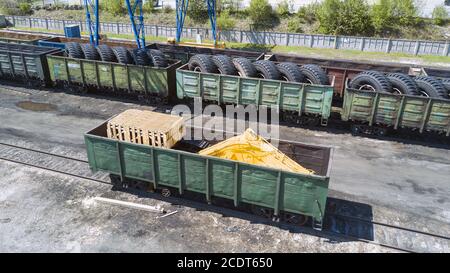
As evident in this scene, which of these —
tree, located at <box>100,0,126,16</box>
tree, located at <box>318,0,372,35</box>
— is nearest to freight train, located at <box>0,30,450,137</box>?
tree, located at <box>318,0,372,35</box>

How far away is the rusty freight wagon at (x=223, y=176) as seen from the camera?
8.87m

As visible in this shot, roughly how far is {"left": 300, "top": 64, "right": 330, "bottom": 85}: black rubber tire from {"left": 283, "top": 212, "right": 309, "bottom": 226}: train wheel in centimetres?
764

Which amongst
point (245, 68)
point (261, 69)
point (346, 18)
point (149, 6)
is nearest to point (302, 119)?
point (261, 69)

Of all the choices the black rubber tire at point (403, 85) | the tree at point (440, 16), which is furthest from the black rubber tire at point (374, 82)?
the tree at point (440, 16)

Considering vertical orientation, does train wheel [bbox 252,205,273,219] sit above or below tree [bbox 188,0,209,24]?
below

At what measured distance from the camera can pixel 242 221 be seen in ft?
32.5

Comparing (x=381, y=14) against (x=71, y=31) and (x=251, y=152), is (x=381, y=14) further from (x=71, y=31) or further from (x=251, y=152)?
(x=251, y=152)

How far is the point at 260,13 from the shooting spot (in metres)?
38.0

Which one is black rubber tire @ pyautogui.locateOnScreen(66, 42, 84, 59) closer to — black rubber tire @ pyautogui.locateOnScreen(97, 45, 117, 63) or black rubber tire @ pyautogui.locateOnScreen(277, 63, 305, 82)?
black rubber tire @ pyautogui.locateOnScreen(97, 45, 117, 63)

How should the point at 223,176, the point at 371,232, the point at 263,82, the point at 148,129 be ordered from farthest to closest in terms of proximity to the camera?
the point at 263,82, the point at 148,129, the point at 371,232, the point at 223,176

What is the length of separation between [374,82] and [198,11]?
30.8 m

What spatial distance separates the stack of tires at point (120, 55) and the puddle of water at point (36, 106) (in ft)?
10.3

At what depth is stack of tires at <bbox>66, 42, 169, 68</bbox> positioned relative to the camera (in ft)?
60.3
